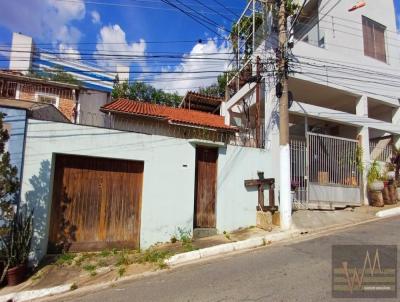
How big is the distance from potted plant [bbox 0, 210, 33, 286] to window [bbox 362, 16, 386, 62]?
14.7 metres

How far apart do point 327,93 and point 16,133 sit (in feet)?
39.1

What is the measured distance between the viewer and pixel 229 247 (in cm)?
745

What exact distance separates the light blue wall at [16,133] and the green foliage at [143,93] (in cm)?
1658

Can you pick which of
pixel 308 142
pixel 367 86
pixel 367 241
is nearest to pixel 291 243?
pixel 367 241

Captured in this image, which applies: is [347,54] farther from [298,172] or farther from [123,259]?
[123,259]

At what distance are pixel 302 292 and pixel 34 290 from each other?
4647 mm

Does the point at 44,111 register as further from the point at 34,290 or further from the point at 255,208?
the point at 255,208

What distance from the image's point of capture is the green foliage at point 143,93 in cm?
2354

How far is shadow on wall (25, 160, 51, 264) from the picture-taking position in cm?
686

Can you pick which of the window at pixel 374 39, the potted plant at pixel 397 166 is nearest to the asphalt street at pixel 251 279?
the potted plant at pixel 397 166

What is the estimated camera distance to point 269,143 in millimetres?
10289

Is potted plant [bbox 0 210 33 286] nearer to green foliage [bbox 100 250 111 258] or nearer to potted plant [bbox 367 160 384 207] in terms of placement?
green foliage [bbox 100 250 111 258]

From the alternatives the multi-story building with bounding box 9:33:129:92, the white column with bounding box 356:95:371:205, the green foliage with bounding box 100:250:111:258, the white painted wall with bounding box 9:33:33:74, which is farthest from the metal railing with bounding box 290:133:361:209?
the white painted wall with bounding box 9:33:33:74

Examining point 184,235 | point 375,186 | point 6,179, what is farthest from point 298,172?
point 6,179
